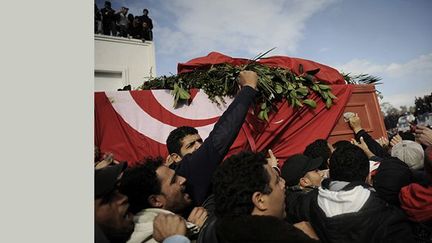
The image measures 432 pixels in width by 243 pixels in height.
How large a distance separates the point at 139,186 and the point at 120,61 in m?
9.56

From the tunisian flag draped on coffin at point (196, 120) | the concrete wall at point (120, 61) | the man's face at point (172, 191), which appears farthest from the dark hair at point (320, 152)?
the concrete wall at point (120, 61)

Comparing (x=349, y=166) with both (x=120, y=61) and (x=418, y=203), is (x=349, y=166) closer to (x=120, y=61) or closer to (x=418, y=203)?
(x=418, y=203)

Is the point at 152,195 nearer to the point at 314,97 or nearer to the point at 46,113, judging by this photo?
the point at 46,113

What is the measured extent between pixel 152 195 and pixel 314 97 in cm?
299

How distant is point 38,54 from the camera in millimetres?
669

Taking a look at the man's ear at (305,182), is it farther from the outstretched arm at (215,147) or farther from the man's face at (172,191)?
the man's face at (172,191)

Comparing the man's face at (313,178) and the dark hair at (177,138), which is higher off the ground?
the dark hair at (177,138)

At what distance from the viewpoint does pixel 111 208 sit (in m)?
1.29

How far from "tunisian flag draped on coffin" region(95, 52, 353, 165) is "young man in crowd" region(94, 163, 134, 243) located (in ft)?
6.56

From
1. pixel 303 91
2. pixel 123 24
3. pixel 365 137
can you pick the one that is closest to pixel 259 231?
pixel 303 91

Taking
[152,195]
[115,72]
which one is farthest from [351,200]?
[115,72]

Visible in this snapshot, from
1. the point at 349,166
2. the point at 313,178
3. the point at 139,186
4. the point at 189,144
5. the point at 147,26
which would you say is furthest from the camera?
the point at 147,26

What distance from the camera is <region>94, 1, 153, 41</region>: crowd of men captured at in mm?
9602

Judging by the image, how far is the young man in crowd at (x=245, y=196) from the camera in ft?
3.87
